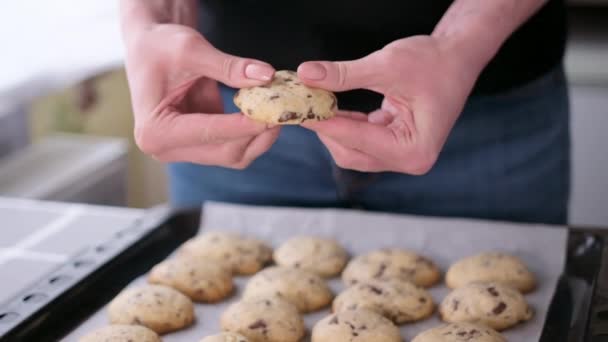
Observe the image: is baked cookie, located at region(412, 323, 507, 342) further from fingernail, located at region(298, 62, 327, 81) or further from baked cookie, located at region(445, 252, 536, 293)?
fingernail, located at region(298, 62, 327, 81)

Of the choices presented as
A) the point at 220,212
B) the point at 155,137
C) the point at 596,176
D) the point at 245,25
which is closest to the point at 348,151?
the point at 155,137

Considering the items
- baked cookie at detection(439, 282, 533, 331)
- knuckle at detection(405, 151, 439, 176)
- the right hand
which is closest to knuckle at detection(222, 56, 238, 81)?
the right hand

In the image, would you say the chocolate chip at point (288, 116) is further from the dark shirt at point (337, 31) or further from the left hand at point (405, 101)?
the dark shirt at point (337, 31)

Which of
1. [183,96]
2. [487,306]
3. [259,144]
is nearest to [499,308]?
[487,306]

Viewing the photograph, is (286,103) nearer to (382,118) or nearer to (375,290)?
(382,118)

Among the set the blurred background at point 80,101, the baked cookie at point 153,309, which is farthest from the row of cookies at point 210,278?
the blurred background at point 80,101

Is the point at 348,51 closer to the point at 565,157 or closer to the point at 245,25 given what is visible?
the point at 245,25

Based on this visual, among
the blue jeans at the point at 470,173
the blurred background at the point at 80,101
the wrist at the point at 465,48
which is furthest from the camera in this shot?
the blurred background at the point at 80,101
